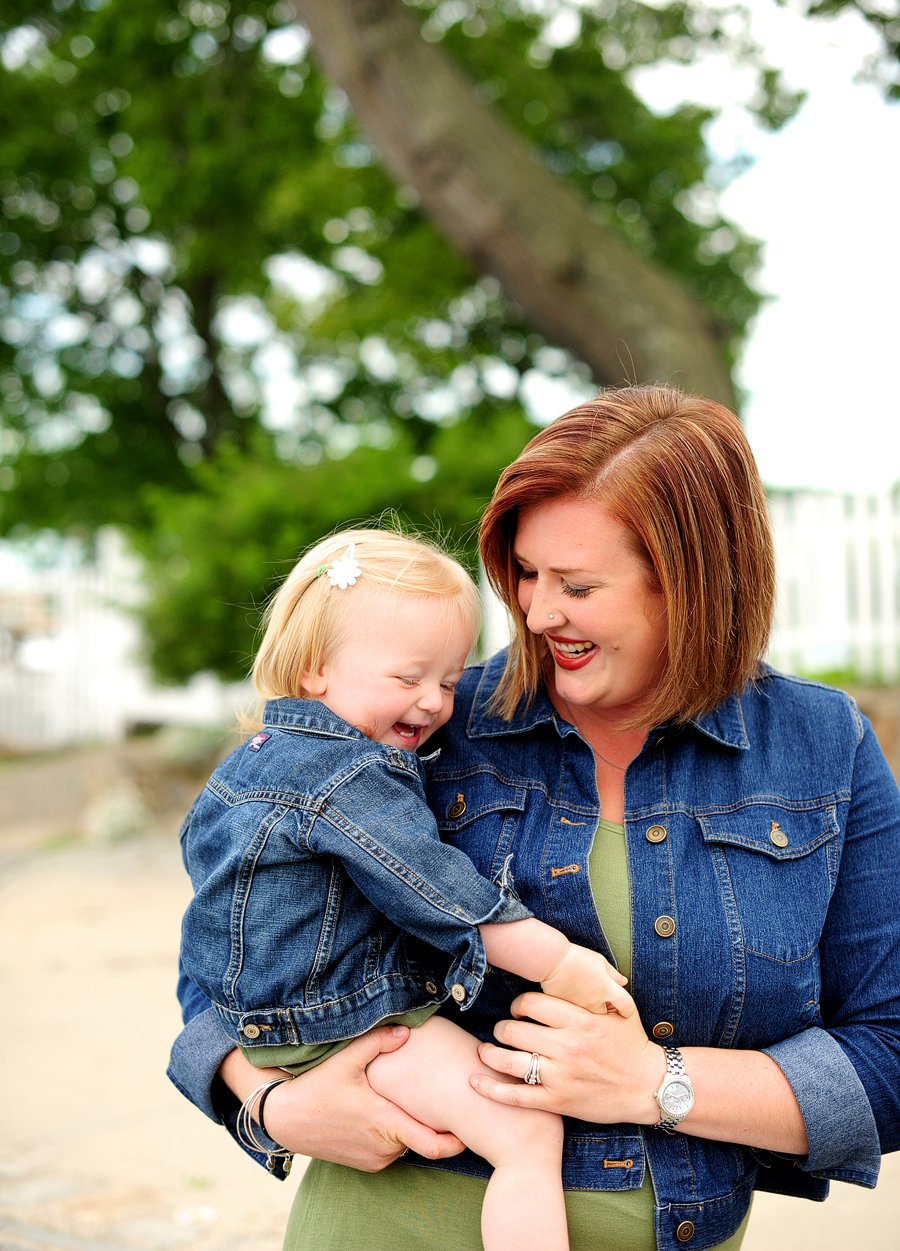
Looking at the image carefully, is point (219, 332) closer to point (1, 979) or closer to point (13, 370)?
point (13, 370)

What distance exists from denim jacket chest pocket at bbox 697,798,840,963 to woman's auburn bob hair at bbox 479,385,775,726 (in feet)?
0.56

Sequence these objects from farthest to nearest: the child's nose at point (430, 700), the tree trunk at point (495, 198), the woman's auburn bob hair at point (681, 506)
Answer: the tree trunk at point (495, 198) → the child's nose at point (430, 700) → the woman's auburn bob hair at point (681, 506)

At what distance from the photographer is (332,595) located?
1703 mm

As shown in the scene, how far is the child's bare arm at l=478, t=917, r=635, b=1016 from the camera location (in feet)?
4.46

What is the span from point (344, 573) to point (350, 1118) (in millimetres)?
764

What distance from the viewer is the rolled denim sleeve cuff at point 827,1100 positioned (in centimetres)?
138

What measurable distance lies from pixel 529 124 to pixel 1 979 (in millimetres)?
7967

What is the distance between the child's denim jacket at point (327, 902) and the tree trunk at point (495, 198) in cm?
495

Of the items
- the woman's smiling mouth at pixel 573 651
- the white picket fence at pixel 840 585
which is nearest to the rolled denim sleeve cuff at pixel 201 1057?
the woman's smiling mouth at pixel 573 651

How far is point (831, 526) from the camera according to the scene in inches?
277

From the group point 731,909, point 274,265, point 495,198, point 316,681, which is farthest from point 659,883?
point 274,265

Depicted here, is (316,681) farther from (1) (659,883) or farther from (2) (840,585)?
(2) (840,585)

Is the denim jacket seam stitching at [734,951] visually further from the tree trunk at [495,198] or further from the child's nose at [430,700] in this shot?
the tree trunk at [495,198]

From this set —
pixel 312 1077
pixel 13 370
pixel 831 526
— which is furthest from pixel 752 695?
pixel 13 370
